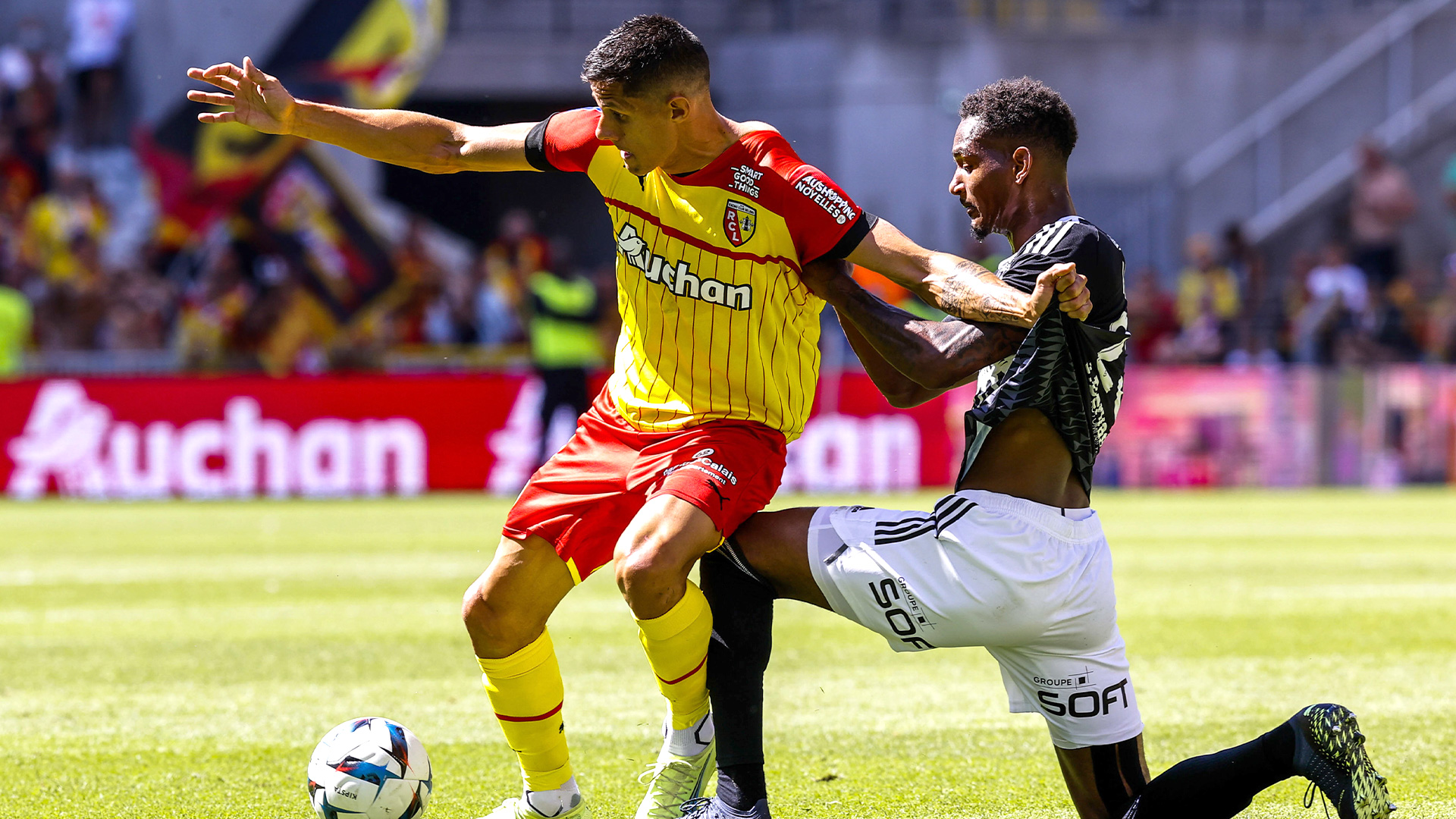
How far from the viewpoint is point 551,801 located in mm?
4047

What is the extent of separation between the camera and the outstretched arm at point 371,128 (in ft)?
14.3

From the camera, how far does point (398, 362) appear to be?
15914mm

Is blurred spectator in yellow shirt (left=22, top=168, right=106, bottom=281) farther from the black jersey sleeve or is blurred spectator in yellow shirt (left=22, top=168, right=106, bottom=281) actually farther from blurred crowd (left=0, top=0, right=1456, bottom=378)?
the black jersey sleeve

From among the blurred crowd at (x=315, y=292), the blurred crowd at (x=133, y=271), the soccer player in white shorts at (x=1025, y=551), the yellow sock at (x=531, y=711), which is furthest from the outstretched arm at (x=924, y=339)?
the blurred crowd at (x=133, y=271)

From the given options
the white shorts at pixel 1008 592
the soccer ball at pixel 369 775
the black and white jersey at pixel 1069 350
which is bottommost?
the soccer ball at pixel 369 775

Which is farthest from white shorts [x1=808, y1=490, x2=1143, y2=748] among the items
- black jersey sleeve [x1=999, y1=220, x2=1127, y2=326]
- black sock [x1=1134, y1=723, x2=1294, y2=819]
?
black jersey sleeve [x1=999, y1=220, x2=1127, y2=326]

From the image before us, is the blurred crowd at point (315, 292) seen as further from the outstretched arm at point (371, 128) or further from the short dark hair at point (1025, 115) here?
the short dark hair at point (1025, 115)

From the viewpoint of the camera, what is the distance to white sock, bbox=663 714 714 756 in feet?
13.3

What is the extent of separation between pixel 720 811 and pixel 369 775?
902mm

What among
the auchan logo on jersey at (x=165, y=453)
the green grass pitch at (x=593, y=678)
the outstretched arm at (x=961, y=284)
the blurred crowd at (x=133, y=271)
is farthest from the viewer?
the blurred crowd at (x=133, y=271)

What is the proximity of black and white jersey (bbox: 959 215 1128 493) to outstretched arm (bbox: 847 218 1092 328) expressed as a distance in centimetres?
6

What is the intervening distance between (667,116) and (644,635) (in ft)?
4.27

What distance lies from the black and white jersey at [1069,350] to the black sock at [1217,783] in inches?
28.2

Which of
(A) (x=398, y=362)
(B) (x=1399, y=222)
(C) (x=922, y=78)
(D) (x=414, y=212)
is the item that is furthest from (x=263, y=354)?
(B) (x=1399, y=222)
